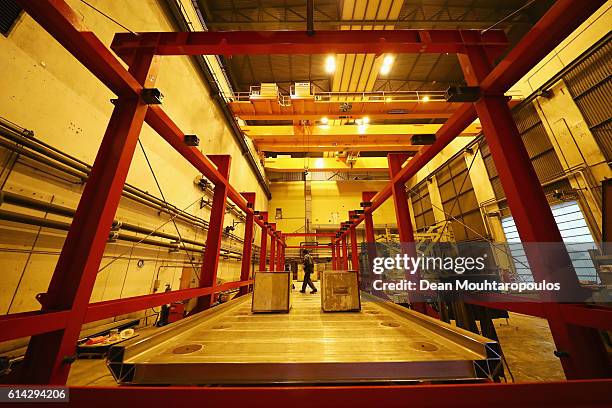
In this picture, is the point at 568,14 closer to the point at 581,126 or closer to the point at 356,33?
the point at 356,33

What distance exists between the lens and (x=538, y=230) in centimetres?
145

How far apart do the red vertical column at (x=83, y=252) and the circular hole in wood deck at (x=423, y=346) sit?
6.73ft

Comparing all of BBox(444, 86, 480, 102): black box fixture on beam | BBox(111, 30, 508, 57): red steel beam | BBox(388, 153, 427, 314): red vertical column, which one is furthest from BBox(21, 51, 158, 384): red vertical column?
BBox(388, 153, 427, 314): red vertical column

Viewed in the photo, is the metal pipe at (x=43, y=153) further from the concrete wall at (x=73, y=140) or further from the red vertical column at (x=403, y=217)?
the red vertical column at (x=403, y=217)

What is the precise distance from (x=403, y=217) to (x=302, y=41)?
98.7 inches

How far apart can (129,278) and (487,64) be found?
5.22 m

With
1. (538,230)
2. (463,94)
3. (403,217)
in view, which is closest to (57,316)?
(538,230)

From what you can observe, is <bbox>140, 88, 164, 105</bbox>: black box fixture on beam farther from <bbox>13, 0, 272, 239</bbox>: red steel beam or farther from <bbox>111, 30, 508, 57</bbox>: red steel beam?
<bbox>111, 30, 508, 57</bbox>: red steel beam

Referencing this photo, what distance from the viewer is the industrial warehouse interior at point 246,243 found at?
3.78 ft

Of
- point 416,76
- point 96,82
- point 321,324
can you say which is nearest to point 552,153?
point 416,76

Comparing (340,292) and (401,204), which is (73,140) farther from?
(401,204)

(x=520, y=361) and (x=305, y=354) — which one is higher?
(x=305, y=354)
